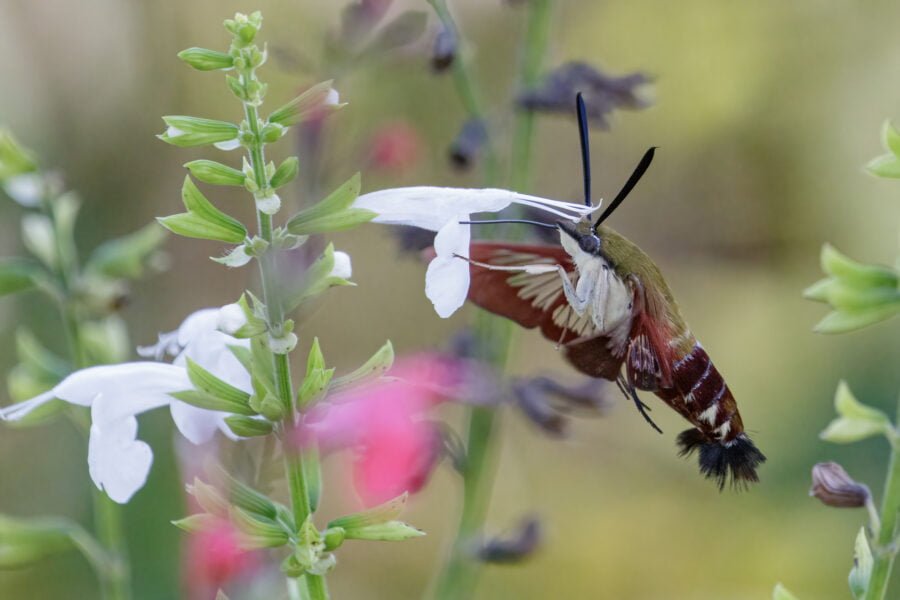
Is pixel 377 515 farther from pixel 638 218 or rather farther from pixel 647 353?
pixel 638 218

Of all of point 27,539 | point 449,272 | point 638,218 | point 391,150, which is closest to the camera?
point 449,272

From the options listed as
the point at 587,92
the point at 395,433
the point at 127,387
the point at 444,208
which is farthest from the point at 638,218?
the point at 127,387

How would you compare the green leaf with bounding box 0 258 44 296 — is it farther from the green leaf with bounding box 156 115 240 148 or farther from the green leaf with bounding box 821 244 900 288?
the green leaf with bounding box 821 244 900 288

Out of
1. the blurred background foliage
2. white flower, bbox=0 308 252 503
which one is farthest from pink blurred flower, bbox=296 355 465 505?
the blurred background foliage

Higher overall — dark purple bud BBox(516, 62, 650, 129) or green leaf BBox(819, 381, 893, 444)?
dark purple bud BBox(516, 62, 650, 129)

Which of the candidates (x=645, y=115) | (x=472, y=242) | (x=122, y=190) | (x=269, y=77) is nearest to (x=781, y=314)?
(x=645, y=115)

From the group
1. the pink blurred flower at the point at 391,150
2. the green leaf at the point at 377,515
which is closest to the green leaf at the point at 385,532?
the green leaf at the point at 377,515

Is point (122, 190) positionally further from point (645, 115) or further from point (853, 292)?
point (853, 292)
